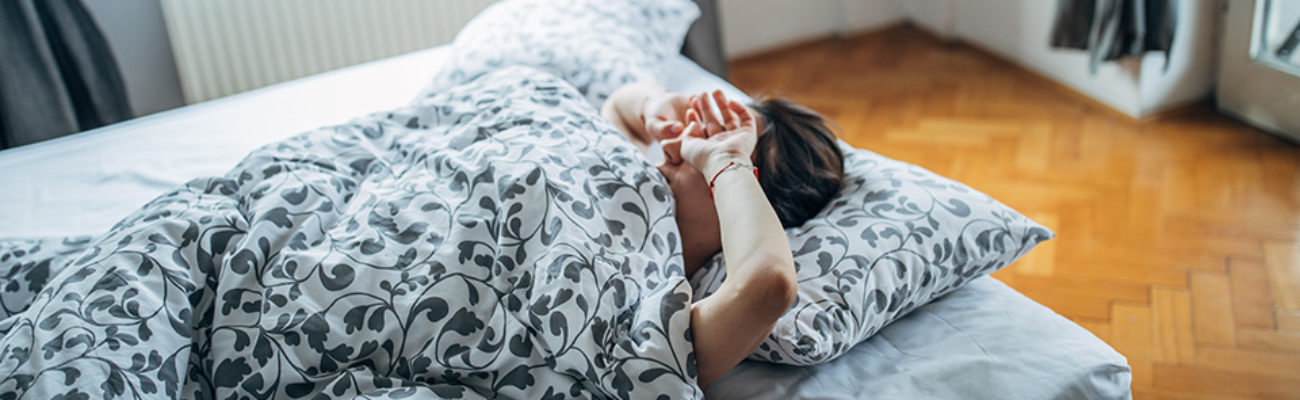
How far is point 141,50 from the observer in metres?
2.45

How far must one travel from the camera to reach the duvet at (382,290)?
1.10 meters

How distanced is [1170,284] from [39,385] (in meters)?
1.97

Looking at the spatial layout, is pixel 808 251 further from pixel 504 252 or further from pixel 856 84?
pixel 856 84

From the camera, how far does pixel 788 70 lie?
129 inches

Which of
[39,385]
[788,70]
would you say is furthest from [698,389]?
[788,70]

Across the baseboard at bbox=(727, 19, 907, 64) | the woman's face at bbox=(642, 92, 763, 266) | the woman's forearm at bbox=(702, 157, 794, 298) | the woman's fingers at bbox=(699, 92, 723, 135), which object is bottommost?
the baseboard at bbox=(727, 19, 907, 64)

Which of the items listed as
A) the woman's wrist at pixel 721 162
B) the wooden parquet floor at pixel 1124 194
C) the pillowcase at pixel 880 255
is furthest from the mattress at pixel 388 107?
the wooden parquet floor at pixel 1124 194

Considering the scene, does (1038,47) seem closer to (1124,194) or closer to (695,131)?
(1124,194)

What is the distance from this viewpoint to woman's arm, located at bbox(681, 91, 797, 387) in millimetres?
1070

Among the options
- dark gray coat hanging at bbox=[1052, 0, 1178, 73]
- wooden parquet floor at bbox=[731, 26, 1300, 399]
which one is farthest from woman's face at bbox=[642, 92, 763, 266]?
dark gray coat hanging at bbox=[1052, 0, 1178, 73]

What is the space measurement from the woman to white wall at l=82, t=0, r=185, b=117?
60.2 inches

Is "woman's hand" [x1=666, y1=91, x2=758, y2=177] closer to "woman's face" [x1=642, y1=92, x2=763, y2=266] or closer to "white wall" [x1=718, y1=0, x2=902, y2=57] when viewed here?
"woman's face" [x1=642, y1=92, x2=763, y2=266]

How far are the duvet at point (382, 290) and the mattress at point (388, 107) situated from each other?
0.20 metres

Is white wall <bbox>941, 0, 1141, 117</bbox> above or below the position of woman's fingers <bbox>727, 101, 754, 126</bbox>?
below
